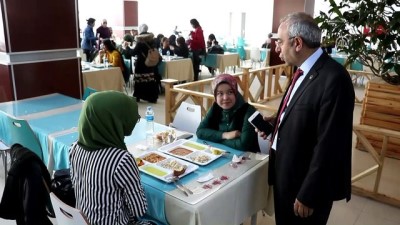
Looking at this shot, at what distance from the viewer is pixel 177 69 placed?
6.64 meters

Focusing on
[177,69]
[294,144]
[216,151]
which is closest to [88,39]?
[177,69]

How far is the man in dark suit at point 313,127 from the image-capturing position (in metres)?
1.42

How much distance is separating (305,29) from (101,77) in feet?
13.5

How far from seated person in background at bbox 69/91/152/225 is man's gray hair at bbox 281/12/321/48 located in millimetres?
764

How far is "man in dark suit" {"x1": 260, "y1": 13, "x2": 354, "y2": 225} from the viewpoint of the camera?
1.42 m

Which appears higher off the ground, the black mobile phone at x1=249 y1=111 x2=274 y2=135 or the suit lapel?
the suit lapel

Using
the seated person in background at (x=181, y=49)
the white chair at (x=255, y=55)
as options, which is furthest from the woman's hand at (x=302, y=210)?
the white chair at (x=255, y=55)

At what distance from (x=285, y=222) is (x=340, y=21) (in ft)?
6.22

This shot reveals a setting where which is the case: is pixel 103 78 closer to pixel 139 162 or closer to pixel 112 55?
pixel 112 55

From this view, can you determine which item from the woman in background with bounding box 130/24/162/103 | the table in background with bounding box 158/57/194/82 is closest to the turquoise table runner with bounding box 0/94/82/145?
the woman in background with bounding box 130/24/162/103

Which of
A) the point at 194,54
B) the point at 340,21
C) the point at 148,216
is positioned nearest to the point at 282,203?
the point at 148,216

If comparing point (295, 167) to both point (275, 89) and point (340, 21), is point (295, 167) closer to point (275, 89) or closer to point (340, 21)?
point (340, 21)

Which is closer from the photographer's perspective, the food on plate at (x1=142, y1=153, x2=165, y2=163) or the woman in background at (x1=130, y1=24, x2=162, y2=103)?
the food on plate at (x1=142, y1=153, x2=165, y2=163)

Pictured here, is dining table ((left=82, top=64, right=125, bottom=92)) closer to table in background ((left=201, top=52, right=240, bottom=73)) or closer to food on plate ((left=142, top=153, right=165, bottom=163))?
table in background ((left=201, top=52, right=240, bottom=73))
